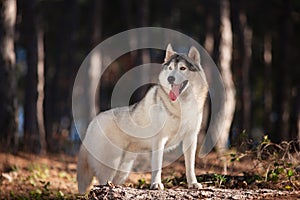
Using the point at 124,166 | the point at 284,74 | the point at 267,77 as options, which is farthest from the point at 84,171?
the point at 267,77

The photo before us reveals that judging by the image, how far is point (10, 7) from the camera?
12195 millimetres

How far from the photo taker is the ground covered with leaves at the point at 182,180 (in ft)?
18.1

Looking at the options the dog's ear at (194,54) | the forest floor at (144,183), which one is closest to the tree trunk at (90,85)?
the forest floor at (144,183)

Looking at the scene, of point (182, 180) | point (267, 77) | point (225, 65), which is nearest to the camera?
point (182, 180)

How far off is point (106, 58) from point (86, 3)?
10.5ft

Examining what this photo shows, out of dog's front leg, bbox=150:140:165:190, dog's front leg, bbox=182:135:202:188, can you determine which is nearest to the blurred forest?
dog's front leg, bbox=182:135:202:188

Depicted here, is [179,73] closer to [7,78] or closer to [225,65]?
[225,65]

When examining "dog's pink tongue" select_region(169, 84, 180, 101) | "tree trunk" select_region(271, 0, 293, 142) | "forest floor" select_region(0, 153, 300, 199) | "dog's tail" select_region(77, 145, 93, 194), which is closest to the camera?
"forest floor" select_region(0, 153, 300, 199)

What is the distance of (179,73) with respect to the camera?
651cm

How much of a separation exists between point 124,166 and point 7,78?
552 cm

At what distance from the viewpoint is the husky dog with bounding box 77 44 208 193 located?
6461 millimetres

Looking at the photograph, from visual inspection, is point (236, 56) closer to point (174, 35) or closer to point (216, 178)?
point (174, 35)

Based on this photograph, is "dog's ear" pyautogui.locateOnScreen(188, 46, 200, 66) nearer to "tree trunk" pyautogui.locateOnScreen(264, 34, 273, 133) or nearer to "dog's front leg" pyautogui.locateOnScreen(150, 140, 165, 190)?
"dog's front leg" pyautogui.locateOnScreen(150, 140, 165, 190)

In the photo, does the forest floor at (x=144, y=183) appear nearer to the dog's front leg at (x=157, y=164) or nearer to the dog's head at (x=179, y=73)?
the dog's front leg at (x=157, y=164)
